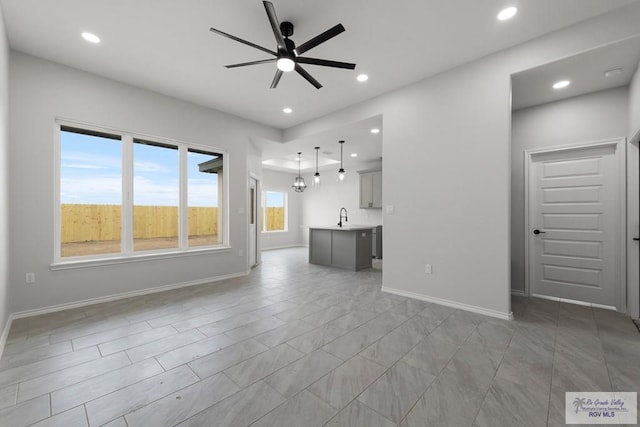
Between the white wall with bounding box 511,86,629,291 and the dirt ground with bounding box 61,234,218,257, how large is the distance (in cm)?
517

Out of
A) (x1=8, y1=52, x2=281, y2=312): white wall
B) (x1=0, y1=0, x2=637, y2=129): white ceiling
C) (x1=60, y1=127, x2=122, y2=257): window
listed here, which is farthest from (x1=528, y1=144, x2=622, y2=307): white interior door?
(x1=60, y1=127, x2=122, y2=257): window

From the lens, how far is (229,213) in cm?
505

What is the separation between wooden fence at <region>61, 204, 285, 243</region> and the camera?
360cm

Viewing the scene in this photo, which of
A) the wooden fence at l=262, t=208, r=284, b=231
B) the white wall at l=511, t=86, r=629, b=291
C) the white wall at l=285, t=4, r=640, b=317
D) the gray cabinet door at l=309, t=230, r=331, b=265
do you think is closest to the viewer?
the white wall at l=285, t=4, r=640, b=317

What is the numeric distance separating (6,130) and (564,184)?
681 centimetres

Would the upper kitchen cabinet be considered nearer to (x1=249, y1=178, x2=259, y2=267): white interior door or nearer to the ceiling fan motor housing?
(x1=249, y1=178, x2=259, y2=267): white interior door

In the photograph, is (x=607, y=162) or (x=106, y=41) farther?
(x=607, y=162)

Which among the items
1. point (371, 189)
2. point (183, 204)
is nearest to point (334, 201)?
point (371, 189)

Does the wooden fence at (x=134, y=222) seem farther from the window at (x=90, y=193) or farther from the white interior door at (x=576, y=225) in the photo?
the white interior door at (x=576, y=225)

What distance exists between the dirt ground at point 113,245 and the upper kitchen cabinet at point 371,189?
15.5 feet

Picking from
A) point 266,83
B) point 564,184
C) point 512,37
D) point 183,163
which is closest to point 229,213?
point 183,163

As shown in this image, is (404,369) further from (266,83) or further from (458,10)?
(266,83)

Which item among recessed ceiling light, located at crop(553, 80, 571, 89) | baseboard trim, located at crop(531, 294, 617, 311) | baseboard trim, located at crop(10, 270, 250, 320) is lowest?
baseboard trim, located at crop(531, 294, 617, 311)

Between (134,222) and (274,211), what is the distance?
5.63 meters
